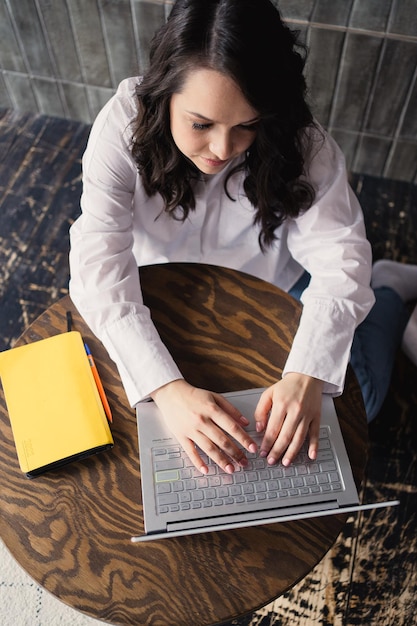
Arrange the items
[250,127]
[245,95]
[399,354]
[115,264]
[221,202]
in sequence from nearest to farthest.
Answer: [245,95] < [250,127] < [115,264] < [221,202] < [399,354]

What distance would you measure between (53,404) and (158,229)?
435 millimetres

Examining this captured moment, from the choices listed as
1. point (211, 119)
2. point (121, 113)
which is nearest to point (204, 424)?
point (211, 119)

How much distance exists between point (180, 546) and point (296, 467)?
0.21m

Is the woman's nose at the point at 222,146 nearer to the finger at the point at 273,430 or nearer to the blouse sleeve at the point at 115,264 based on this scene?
the blouse sleeve at the point at 115,264

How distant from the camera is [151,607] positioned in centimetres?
77

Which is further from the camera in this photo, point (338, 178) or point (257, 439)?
point (338, 178)

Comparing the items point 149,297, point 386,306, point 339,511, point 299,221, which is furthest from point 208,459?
point 386,306

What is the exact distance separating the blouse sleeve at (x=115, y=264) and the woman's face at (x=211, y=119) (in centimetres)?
14

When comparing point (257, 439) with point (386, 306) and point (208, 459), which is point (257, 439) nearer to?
point (208, 459)

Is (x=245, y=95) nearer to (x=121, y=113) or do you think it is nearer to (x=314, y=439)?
(x=121, y=113)

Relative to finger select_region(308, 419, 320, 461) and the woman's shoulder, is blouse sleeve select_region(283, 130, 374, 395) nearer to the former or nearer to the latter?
finger select_region(308, 419, 320, 461)

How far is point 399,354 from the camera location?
62.2 inches

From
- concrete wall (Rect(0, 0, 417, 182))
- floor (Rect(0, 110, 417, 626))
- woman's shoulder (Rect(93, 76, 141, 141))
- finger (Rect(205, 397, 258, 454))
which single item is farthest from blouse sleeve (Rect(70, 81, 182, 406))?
concrete wall (Rect(0, 0, 417, 182))

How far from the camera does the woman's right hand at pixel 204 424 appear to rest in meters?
0.85
